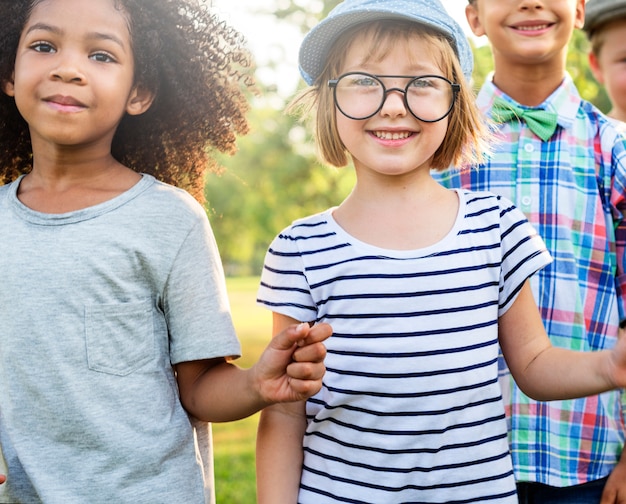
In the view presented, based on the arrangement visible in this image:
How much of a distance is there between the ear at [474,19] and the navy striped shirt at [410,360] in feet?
2.82

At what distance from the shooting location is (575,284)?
2.42m

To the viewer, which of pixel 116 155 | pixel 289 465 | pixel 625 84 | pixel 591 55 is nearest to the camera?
pixel 289 465

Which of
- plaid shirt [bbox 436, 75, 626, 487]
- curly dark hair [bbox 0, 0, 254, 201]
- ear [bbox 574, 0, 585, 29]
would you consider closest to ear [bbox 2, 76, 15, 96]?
curly dark hair [bbox 0, 0, 254, 201]

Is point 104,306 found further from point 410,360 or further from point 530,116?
point 530,116

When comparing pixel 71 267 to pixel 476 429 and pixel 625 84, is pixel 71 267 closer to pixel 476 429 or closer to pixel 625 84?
pixel 476 429

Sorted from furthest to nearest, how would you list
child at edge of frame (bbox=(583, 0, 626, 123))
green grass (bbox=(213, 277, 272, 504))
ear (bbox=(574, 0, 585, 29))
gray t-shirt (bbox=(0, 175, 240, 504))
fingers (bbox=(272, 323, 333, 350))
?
green grass (bbox=(213, 277, 272, 504)) < child at edge of frame (bbox=(583, 0, 626, 123)) < ear (bbox=(574, 0, 585, 29)) < gray t-shirt (bbox=(0, 175, 240, 504)) < fingers (bbox=(272, 323, 333, 350))

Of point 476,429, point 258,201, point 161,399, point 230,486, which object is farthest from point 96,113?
point 258,201

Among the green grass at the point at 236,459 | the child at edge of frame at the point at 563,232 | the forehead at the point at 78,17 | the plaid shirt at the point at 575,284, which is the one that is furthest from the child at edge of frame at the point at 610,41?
the green grass at the point at 236,459

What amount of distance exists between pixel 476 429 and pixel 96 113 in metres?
1.22

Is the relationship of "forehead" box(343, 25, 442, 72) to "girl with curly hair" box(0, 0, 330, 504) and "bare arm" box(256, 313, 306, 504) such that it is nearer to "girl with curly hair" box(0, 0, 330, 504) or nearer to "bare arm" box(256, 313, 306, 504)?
"girl with curly hair" box(0, 0, 330, 504)

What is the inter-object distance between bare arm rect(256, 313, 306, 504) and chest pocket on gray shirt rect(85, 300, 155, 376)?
34 centimetres

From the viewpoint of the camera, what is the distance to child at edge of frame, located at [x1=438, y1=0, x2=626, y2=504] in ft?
7.92

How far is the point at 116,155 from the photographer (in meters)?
2.42

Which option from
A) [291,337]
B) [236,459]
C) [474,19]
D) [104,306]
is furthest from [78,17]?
[236,459]
